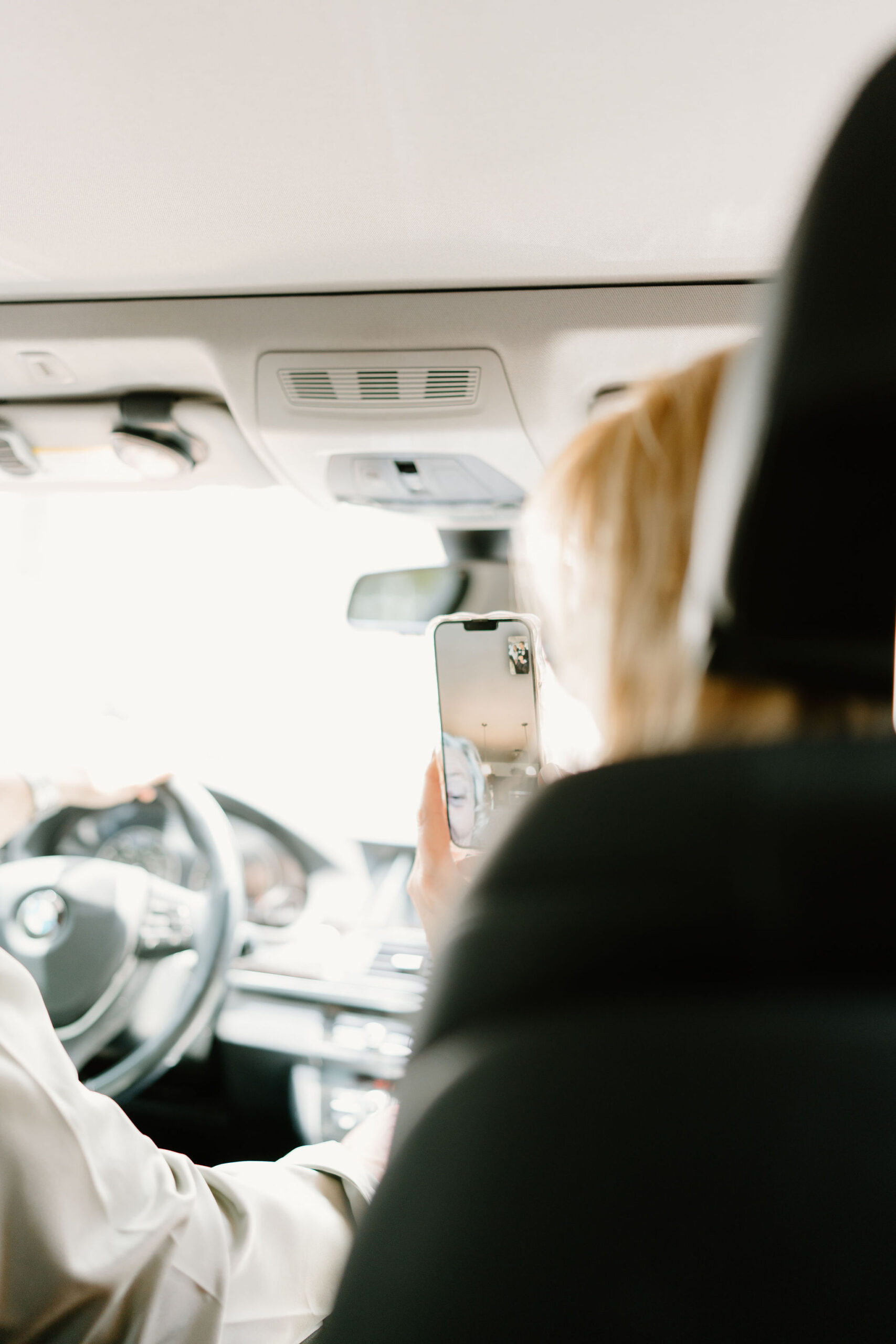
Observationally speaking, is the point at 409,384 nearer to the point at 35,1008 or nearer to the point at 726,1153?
the point at 35,1008

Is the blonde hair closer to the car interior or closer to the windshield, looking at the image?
the car interior

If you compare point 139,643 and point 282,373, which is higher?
point 282,373

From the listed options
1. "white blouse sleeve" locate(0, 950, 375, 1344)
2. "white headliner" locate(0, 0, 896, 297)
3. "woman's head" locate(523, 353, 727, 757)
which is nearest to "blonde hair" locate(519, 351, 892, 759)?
"woman's head" locate(523, 353, 727, 757)

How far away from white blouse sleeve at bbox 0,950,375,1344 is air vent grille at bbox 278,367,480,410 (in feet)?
2.87

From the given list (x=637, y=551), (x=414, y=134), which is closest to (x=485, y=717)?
(x=637, y=551)

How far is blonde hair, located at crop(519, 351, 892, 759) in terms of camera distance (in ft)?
1.40

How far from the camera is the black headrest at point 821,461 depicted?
32 cm

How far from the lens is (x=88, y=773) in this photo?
1.39 metres

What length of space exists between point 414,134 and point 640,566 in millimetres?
619

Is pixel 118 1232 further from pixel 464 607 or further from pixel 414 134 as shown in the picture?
pixel 464 607

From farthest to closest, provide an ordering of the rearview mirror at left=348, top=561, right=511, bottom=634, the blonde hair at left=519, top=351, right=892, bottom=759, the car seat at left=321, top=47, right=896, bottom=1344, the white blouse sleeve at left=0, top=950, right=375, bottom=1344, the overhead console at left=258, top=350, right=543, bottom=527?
1. the rearview mirror at left=348, top=561, right=511, bottom=634
2. the overhead console at left=258, top=350, right=543, bottom=527
3. the white blouse sleeve at left=0, top=950, right=375, bottom=1344
4. the blonde hair at left=519, top=351, right=892, bottom=759
5. the car seat at left=321, top=47, right=896, bottom=1344

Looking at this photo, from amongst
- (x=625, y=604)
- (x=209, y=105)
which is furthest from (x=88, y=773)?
(x=625, y=604)

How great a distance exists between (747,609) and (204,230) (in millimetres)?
939

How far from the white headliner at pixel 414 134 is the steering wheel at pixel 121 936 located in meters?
0.96
